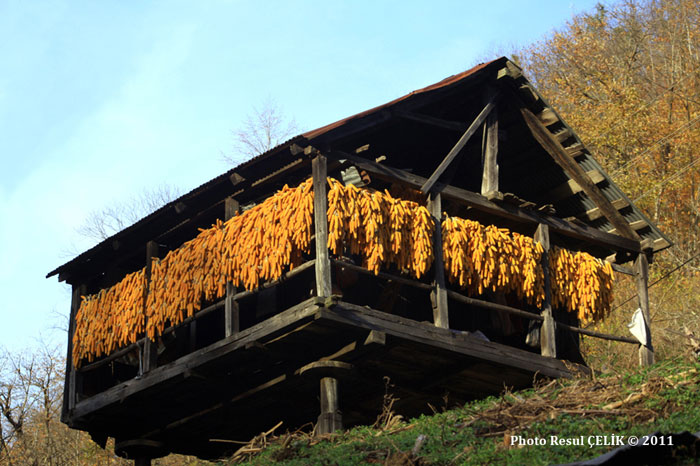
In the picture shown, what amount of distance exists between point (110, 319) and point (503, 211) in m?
6.37

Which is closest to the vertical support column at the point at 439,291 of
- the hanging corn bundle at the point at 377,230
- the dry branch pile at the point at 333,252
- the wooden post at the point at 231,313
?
the dry branch pile at the point at 333,252

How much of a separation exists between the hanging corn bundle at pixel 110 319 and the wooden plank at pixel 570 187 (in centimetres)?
708

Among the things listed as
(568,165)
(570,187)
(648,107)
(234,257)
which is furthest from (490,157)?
(648,107)

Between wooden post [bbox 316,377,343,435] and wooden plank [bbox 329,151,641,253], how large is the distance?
2.99 meters

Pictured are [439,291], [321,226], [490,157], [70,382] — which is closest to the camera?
[321,226]

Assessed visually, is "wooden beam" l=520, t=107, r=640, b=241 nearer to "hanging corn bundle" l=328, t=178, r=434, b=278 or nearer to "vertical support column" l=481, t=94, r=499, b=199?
"vertical support column" l=481, t=94, r=499, b=199

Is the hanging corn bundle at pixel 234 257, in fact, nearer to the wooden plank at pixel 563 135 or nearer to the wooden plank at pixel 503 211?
the wooden plank at pixel 503 211

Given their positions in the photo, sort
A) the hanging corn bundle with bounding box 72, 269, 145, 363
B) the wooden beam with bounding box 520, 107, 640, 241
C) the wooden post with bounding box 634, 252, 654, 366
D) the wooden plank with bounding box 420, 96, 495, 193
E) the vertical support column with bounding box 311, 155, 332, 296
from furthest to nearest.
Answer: the wooden beam with bounding box 520, 107, 640, 241 < the wooden post with bounding box 634, 252, 654, 366 < the hanging corn bundle with bounding box 72, 269, 145, 363 < the wooden plank with bounding box 420, 96, 495, 193 < the vertical support column with bounding box 311, 155, 332, 296

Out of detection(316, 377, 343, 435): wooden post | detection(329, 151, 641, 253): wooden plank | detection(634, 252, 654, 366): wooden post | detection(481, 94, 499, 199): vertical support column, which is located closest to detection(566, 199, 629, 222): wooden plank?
detection(329, 151, 641, 253): wooden plank

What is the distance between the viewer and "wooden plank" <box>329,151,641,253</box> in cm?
1332

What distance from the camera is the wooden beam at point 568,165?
15.7 meters

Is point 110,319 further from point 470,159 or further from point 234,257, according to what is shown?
point 470,159

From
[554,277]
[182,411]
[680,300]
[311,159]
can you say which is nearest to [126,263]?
[182,411]

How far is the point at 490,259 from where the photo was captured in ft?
44.1
